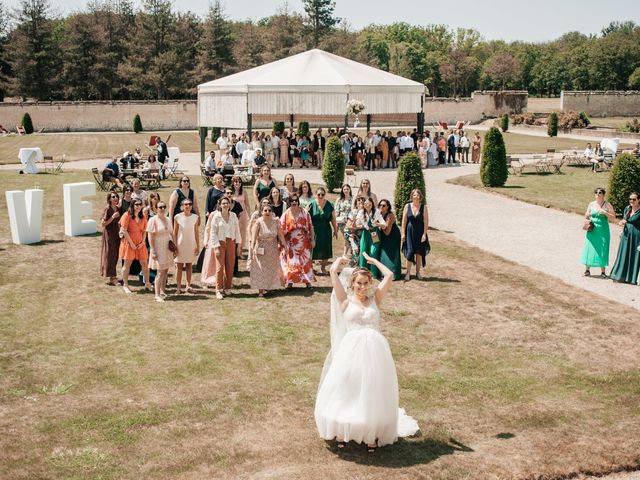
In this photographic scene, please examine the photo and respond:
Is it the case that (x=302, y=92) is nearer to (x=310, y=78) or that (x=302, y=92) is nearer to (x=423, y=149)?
(x=310, y=78)

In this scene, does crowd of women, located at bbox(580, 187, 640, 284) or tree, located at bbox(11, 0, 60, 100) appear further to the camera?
tree, located at bbox(11, 0, 60, 100)

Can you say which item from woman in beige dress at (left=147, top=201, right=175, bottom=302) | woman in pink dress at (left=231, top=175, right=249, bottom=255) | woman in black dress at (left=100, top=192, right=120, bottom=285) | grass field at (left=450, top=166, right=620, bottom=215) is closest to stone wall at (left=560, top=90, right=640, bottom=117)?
grass field at (left=450, top=166, right=620, bottom=215)

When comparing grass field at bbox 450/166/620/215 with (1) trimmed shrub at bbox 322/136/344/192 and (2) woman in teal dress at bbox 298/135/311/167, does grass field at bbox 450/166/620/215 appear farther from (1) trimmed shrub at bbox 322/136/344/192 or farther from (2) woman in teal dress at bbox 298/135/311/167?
(2) woman in teal dress at bbox 298/135/311/167

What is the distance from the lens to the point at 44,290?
1138 cm

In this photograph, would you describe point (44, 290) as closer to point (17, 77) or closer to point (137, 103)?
point (137, 103)

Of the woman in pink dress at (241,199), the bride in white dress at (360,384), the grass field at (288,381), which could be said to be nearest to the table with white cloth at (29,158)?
the grass field at (288,381)

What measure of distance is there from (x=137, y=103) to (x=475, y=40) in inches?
3002

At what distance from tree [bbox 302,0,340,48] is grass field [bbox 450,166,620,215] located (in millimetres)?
52573

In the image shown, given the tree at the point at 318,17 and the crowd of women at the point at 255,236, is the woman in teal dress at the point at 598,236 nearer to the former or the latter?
the crowd of women at the point at 255,236

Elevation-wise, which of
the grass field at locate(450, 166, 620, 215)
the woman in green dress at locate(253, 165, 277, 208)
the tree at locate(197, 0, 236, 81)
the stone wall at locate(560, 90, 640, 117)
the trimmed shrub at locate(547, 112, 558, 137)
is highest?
the tree at locate(197, 0, 236, 81)

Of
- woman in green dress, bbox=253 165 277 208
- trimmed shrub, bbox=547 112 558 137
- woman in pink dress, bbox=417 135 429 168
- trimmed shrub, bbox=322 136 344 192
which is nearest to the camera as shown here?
woman in green dress, bbox=253 165 277 208

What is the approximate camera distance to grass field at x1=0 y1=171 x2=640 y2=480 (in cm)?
593

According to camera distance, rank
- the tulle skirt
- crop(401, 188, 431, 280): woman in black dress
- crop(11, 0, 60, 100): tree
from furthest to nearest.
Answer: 1. crop(11, 0, 60, 100): tree
2. crop(401, 188, 431, 280): woman in black dress
3. the tulle skirt

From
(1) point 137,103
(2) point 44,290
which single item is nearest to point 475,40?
(1) point 137,103
